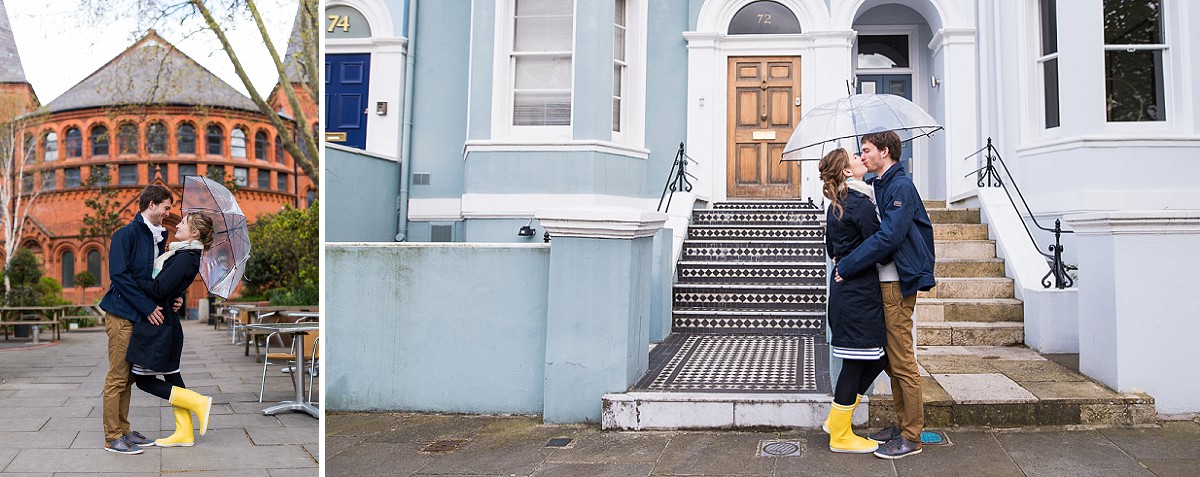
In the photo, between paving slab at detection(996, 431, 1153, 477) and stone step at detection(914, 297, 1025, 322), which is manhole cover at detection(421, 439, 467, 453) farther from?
stone step at detection(914, 297, 1025, 322)

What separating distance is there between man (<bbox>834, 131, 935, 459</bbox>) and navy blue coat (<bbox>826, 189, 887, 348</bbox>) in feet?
0.20

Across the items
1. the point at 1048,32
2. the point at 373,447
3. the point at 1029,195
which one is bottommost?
the point at 373,447

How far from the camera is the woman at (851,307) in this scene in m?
4.72

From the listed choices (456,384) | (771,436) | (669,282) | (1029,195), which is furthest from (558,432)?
(1029,195)

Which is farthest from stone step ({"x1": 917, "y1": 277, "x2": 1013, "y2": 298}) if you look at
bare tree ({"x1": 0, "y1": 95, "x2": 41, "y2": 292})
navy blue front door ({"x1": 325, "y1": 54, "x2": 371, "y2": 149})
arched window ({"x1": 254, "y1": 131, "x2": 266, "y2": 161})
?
arched window ({"x1": 254, "y1": 131, "x2": 266, "y2": 161})

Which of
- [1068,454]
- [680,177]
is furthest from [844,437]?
[680,177]

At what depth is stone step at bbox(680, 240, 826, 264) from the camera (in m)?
9.63

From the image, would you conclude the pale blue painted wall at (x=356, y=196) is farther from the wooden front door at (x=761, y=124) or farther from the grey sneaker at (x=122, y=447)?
the grey sneaker at (x=122, y=447)

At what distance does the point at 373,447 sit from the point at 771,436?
94.4 inches

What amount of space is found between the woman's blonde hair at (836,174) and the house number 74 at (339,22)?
9.42 meters

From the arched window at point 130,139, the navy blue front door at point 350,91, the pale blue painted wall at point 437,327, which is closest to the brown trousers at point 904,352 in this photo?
the pale blue painted wall at point 437,327

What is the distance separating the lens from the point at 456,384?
5984 millimetres

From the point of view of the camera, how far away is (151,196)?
5383mm

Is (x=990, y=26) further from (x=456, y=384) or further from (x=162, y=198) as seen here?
(x=162, y=198)
